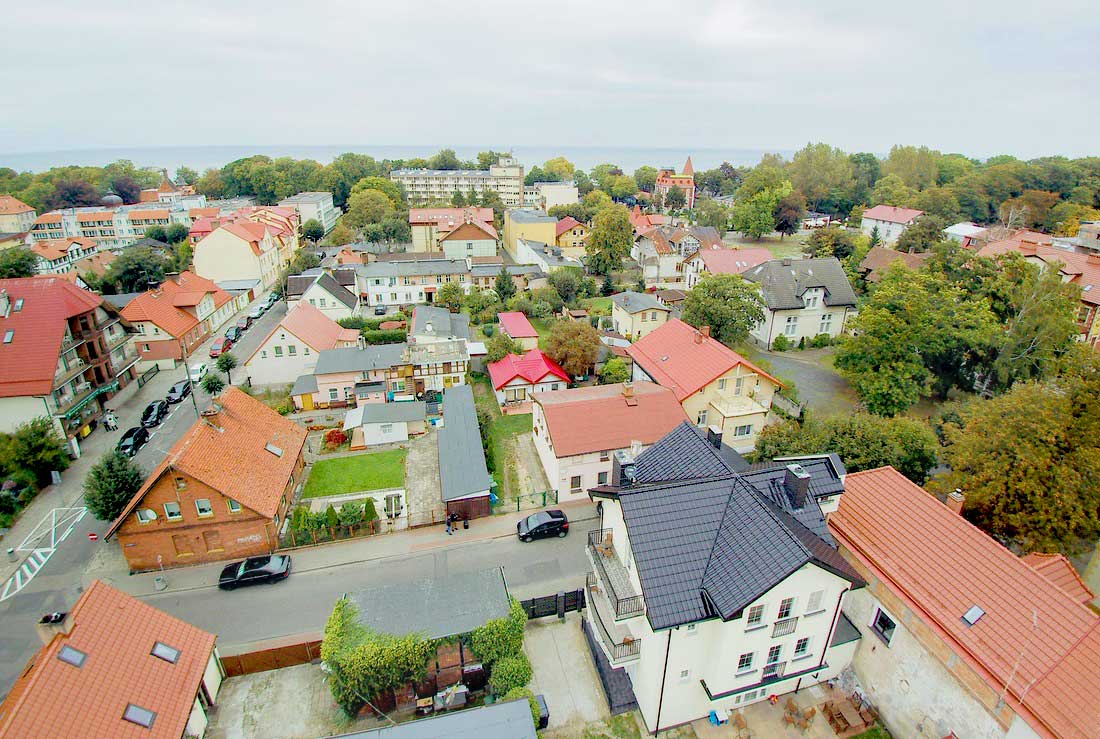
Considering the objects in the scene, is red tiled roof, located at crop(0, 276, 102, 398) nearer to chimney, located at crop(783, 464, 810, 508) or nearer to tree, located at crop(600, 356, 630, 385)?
tree, located at crop(600, 356, 630, 385)

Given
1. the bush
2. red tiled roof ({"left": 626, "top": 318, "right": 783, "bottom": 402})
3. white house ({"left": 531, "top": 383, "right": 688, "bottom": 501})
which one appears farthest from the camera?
red tiled roof ({"left": 626, "top": 318, "right": 783, "bottom": 402})

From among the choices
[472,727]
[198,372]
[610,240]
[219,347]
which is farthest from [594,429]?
[610,240]

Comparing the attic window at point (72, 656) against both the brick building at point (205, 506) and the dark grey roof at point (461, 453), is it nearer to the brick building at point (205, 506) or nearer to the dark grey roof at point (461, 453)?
the brick building at point (205, 506)

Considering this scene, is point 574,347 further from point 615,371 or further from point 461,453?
point 461,453

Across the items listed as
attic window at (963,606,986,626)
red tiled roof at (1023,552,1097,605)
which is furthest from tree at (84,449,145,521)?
red tiled roof at (1023,552,1097,605)

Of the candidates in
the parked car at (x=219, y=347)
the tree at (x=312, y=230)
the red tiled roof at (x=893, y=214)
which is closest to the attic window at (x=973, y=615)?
the parked car at (x=219, y=347)
